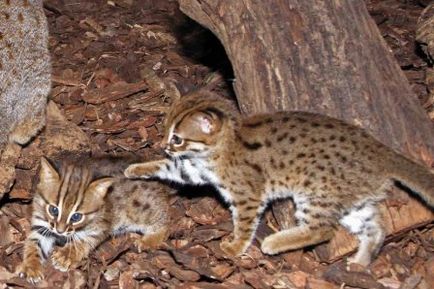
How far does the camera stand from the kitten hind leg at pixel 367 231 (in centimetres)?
717

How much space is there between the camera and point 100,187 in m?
7.16

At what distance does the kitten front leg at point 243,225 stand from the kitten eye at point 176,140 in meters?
0.69

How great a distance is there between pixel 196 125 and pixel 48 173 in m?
1.28

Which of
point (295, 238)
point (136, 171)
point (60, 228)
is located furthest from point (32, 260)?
point (295, 238)

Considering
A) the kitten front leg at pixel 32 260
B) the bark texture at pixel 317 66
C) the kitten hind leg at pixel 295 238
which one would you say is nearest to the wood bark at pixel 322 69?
the bark texture at pixel 317 66

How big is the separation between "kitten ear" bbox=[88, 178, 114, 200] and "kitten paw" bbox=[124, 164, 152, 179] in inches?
13.7

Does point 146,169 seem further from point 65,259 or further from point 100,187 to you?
point 65,259

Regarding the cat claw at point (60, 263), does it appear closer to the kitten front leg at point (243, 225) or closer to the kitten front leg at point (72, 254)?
the kitten front leg at point (72, 254)

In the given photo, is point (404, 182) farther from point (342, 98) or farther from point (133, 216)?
point (133, 216)

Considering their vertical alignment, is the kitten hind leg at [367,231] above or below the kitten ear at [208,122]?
below

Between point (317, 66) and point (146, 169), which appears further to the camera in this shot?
point (146, 169)

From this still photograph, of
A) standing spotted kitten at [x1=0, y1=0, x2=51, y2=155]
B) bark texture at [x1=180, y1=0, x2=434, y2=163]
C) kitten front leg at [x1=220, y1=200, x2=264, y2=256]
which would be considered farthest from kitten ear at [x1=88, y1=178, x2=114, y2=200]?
bark texture at [x1=180, y1=0, x2=434, y2=163]

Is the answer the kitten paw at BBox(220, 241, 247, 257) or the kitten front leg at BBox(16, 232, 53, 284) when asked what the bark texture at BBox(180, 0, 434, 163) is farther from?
the kitten front leg at BBox(16, 232, 53, 284)

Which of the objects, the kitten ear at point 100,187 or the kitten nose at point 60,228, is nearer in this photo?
the kitten nose at point 60,228
